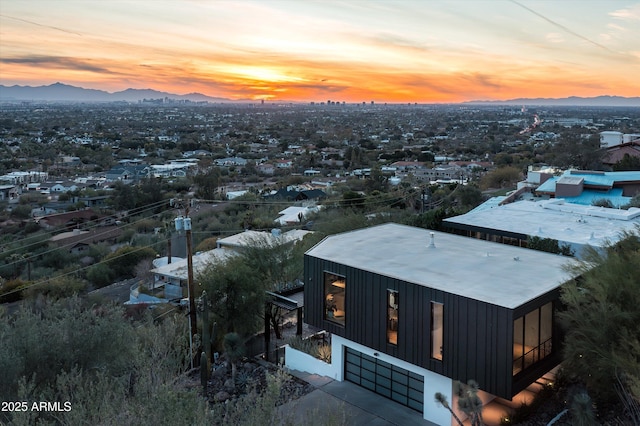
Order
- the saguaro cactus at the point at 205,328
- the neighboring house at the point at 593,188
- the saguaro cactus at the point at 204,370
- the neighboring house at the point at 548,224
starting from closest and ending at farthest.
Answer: the saguaro cactus at the point at 204,370 < the saguaro cactus at the point at 205,328 < the neighboring house at the point at 548,224 < the neighboring house at the point at 593,188

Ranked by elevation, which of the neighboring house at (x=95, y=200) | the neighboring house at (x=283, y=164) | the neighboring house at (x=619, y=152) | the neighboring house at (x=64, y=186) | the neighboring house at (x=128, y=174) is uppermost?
the neighboring house at (x=619, y=152)

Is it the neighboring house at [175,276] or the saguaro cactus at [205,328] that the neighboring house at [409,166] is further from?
the saguaro cactus at [205,328]

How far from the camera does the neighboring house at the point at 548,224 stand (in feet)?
66.0

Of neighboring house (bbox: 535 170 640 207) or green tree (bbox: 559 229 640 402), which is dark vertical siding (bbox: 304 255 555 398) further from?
neighboring house (bbox: 535 170 640 207)

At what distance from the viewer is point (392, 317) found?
1323cm

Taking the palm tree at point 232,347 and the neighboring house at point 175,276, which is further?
the neighboring house at point 175,276

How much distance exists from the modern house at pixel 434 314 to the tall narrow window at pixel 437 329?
2cm

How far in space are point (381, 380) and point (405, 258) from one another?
→ 9.68ft

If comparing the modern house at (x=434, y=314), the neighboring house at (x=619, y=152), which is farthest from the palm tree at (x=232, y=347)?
the neighboring house at (x=619, y=152)

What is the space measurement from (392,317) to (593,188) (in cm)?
2226

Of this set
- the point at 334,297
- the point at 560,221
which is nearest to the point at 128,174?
the point at 560,221

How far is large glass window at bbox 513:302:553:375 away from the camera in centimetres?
1161

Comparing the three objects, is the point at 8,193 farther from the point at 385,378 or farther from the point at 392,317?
the point at 392,317

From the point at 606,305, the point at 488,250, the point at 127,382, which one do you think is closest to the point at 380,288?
the point at 488,250
